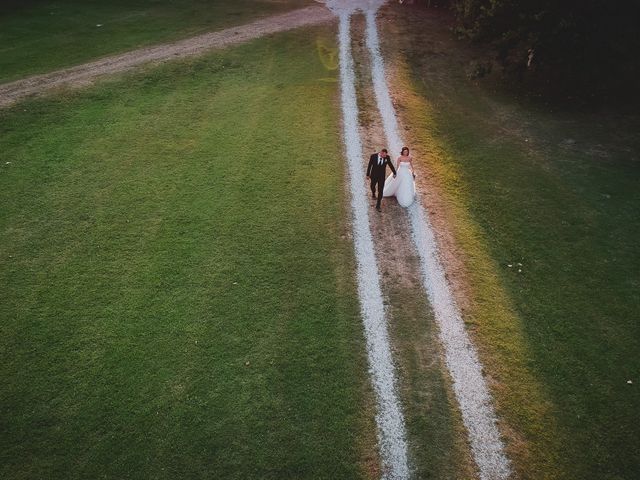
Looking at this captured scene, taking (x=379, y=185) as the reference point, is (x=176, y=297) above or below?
below

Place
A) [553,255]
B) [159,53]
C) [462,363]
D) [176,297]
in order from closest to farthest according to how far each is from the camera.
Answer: [462,363]
[176,297]
[553,255]
[159,53]

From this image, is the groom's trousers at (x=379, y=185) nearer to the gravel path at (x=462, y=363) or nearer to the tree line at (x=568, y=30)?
the gravel path at (x=462, y=363)

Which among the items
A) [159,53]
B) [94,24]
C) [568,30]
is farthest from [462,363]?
[94,24]

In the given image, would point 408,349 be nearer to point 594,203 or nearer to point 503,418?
point 503,418

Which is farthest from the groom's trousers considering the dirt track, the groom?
the dirt track

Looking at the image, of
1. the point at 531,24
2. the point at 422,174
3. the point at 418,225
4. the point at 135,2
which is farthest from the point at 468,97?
the point at 135,2

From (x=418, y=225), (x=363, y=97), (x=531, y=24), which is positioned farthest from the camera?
(x=363, y=97)

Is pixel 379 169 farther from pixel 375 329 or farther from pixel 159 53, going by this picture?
pixel 159 53
